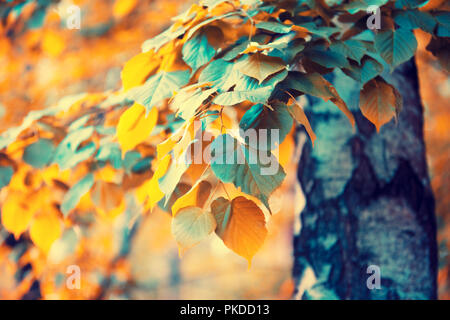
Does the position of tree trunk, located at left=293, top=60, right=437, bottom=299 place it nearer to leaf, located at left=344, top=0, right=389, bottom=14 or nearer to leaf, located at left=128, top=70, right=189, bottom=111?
leaf, located at left=344, top=0, right=389, bottom=14

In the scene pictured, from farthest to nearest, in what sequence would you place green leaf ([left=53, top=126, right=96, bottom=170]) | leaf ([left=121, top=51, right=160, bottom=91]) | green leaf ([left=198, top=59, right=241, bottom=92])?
green leaf ([left=53, top=126, right=96, bottom=170]) → leaf ([left=121, top=51, right=160, bottom=91]) → green leaf ([left=198, top=59, right=241, bottom=92])

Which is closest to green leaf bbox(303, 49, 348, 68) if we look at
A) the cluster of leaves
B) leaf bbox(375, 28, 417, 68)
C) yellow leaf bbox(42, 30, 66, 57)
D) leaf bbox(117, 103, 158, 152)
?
the cluster of leaves

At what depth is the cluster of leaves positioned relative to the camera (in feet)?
2.30

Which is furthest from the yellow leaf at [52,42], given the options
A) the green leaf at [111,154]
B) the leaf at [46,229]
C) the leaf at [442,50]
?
the leaf at [442,50]

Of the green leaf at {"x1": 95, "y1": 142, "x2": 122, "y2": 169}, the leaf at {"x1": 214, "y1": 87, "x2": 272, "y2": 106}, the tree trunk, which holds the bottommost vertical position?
the tree trunk

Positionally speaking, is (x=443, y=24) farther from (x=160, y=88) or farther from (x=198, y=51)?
(x=160, y=88)

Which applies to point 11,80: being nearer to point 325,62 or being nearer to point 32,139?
point 32,139

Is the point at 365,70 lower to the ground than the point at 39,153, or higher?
higher

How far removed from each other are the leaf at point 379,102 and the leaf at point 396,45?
0.07m

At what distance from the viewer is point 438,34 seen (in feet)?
2.98

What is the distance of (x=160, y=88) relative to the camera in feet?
2.92

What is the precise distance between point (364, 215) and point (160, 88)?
827 millimetres

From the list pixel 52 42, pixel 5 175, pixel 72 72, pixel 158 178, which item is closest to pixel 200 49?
pixel 158 178
